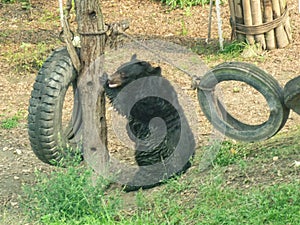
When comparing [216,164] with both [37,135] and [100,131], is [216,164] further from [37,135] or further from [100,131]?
[37,135]

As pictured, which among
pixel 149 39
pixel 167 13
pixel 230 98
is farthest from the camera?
pixel 167 13

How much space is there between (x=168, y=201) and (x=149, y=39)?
594cm

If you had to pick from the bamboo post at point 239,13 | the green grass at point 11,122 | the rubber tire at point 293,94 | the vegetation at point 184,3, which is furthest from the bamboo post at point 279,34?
the rubber tire at point 293,94

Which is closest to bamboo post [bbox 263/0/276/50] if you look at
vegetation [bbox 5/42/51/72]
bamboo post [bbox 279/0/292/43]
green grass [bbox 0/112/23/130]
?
bamboo post [bbox 279/0/292/43]

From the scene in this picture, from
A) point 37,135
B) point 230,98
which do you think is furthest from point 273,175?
point 230,98

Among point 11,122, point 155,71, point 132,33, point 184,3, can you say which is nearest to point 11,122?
point 11,122

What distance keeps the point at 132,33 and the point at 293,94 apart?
21.5 feet

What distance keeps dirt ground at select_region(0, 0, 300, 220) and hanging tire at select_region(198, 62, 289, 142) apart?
4.74 feet

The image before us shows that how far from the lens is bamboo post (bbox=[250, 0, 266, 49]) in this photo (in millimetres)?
10750

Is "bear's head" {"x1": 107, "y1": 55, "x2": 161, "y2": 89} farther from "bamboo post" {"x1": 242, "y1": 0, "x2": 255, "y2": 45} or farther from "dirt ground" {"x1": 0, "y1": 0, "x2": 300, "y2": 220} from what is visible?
"bamboo post" {"x1": 242, "y1": 0, "x2": 255, "y2": 45}

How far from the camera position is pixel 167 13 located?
13.4 m

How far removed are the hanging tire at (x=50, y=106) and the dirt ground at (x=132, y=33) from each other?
2.62ft

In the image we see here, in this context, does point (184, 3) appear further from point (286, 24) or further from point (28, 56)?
point (28, 56)

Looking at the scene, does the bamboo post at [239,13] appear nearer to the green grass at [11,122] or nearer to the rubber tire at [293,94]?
the green grass at [11,122]
